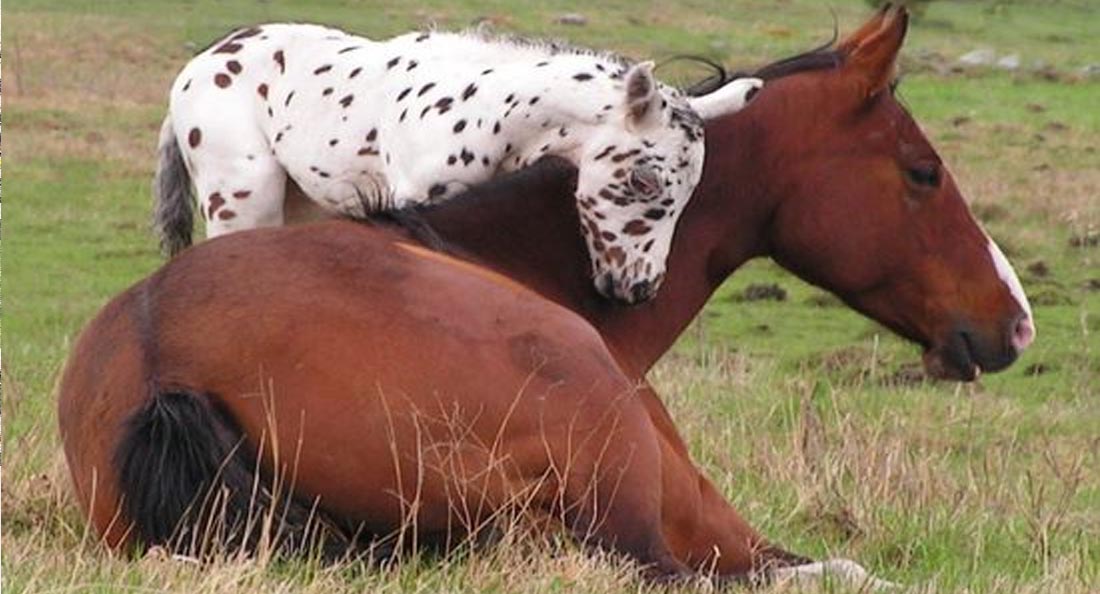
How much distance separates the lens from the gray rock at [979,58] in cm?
3950

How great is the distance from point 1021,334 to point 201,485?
300cm

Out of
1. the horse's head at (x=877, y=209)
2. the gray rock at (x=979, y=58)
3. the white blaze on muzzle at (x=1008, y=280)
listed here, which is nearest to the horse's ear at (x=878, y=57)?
the horse's head at (x=877, y=209)

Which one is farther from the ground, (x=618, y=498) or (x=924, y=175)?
(x=924, y=175)

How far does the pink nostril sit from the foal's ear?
145 cm

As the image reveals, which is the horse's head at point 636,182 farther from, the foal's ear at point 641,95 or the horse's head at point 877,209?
the horse's head at point 877,209

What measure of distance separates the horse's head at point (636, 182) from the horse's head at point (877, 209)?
59 cm

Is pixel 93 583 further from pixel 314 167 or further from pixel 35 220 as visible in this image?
pixel 35 220

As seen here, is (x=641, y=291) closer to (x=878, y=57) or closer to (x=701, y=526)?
(x=701, y=526)

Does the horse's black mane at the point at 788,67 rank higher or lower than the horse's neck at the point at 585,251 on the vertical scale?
higher

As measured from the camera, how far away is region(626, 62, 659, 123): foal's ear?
6137mm

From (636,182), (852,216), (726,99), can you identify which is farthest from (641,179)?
(852,216)

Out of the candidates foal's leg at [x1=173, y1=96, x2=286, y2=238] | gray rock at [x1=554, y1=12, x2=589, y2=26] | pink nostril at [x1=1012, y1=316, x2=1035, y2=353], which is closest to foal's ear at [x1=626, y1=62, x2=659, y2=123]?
pink nostril at [x1=1012, y1=316, x2=1035, y2=353]

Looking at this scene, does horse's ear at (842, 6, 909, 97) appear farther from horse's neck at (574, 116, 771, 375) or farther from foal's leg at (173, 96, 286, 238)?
foal's leg at (173, 96, 286, 238)

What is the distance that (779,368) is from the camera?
1369 cm
